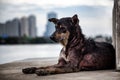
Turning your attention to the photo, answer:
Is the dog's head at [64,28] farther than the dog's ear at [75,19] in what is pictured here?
No

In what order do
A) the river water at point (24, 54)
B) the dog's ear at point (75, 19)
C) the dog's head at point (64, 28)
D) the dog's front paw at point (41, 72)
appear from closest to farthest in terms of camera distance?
the dog's front paw at point (41, 72) → the dog's head at point (64, 28) → the dog's ear at point (75, 19) → the river water at point (24, 54)

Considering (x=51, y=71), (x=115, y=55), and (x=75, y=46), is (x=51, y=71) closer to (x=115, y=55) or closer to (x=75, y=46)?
(x=75, y=46)

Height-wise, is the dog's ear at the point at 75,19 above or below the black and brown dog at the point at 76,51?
above

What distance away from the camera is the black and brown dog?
34.6 ft

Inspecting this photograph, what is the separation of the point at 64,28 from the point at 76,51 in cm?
60

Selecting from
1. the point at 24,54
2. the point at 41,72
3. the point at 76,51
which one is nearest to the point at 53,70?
the point at 41,72

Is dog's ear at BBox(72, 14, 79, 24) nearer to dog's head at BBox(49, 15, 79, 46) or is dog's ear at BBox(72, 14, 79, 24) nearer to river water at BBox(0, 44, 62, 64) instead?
dog's head at BBox(49, 15, 79, 46)

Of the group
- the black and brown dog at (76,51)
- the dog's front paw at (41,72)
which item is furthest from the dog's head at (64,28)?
the dog's front paw at (41,72)

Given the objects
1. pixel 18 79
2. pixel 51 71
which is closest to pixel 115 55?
pixel 51 71

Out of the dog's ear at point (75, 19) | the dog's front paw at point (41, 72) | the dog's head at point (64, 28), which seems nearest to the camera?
the dog's front paw at point (41, 72)

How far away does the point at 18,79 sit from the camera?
9609 mm

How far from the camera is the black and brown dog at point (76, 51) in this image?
10.5 m

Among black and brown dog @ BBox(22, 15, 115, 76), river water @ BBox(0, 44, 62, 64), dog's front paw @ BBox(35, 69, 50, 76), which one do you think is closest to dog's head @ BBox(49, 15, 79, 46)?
black and brown dog @ BBox(22, 15, 115, 76)

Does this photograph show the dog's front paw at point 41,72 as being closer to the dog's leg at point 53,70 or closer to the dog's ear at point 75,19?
the dog's leg at point 53,70
